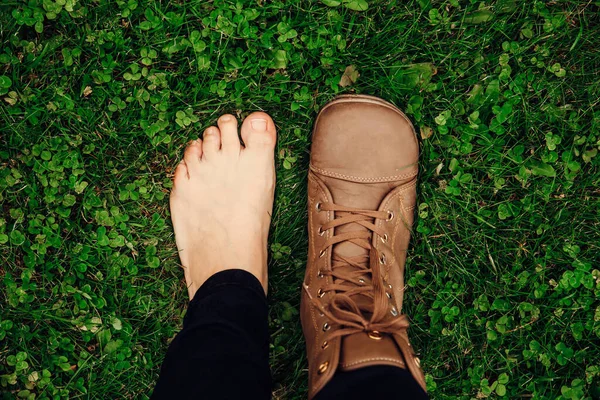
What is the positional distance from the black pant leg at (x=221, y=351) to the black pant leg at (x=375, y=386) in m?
0.27

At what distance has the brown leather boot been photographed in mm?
2225

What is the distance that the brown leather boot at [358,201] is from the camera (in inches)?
87.6

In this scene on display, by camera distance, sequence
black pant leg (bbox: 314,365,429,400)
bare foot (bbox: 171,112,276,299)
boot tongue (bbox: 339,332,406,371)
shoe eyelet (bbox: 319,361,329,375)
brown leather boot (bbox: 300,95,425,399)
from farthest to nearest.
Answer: bare foot (bbox: 171,112,276,299), brown leather boot (bbox: 300,95,425,399), shoe eyelet (bbox: 319,361,329,375), boot tongue (bbox: 339,332,406,371), black pant leg (bbox: 314,365,429,400)

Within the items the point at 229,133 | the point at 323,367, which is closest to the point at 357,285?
the point at 323,367

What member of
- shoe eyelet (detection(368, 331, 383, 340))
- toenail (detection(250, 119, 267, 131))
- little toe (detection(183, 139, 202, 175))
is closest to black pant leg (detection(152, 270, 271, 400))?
shoe eyelet (detection(368, 331, 383, 340))

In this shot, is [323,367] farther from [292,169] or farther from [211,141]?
[211,141]

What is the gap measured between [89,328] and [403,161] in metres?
1.76

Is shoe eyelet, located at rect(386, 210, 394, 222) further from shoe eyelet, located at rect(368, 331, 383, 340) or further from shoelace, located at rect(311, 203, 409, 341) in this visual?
shoe eyelet, located at rect(368, 331, 383, 340)

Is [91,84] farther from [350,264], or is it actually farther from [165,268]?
[350,264]

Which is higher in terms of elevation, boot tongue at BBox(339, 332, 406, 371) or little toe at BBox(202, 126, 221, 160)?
little toe at BBox(202, 126, 221, 160)

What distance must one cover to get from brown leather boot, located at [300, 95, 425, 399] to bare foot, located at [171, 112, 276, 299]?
0.77 ft

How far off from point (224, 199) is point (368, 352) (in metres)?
1.13

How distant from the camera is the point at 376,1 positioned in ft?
7.27

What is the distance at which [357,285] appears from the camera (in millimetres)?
2193
